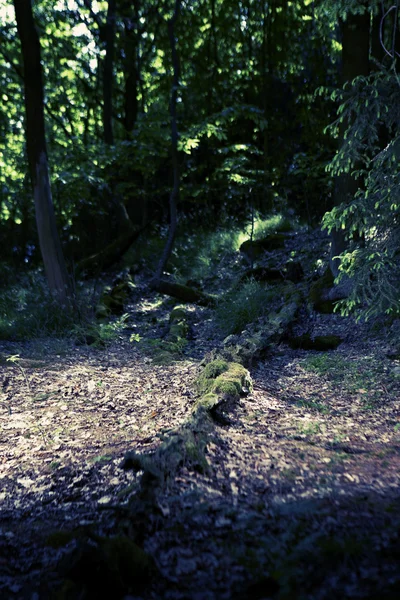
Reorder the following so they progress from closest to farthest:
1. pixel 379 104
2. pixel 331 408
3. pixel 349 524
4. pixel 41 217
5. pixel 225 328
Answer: pixel 349 524, pixel 331 408, pixel 379 104, pixel 225 328, pixel 41 217

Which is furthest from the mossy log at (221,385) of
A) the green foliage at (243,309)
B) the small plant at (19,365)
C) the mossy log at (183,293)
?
the mossy log at (183,293)

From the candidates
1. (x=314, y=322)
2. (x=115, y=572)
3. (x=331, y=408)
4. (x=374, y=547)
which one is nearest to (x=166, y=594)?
(x=115, y=572)

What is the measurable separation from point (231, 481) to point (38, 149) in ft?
26.4

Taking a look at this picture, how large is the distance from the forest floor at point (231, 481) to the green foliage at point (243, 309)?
2.11 meters

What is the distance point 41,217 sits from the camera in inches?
350

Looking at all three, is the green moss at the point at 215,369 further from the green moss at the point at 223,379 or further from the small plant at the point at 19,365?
the small plant at the point at 19,365

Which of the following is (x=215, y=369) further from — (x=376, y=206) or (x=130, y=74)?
(x=130, y=74)

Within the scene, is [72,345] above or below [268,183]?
A: below

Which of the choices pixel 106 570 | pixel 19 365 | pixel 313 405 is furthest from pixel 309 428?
pixel 19 365

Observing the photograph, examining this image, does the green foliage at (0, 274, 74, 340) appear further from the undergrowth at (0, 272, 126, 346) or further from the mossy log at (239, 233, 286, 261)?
the mossy log at (239, 233, 286, 261)

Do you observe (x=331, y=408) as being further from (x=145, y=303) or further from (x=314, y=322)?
(x=145, y=303)

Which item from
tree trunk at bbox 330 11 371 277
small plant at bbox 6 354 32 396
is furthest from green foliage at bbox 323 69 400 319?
small plant at bbox 6 354 32 396

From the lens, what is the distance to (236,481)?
2.59 metres

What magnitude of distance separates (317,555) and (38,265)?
1378 centimetres
